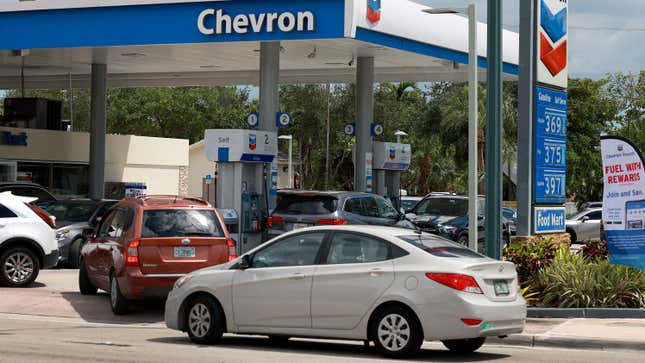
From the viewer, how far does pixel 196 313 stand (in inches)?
531

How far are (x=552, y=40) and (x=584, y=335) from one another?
805 cm

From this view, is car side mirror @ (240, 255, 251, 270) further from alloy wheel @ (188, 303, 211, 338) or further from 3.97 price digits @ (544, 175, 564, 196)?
3.97 price digits @ (544, 175, 564, 196)

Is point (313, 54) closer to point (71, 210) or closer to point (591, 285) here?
point (71, 210)

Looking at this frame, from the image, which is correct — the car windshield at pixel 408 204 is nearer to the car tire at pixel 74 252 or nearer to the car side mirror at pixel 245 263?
the car tire at pixel 74 252

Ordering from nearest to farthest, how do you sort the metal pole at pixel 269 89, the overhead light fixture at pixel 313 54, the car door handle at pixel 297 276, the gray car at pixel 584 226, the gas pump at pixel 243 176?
the car door handle at pixel 297 276 → the gas pump at pixel 243 176 → the metal pole at pixel 269 89 → the overhead light fixture at pixel 313 54 → the gray car at pixel 584 226

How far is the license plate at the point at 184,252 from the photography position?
16188 mm

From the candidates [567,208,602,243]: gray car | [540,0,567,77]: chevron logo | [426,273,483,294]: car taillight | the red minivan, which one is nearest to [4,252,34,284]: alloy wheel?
the red minivan

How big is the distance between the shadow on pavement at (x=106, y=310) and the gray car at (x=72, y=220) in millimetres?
4851

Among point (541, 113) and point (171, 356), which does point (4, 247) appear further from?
A: point (541, 113)

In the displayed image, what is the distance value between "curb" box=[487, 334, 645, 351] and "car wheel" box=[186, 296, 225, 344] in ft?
11.4

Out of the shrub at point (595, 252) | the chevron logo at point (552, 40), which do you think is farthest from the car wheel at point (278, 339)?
the chevron logo at point (552, 40)

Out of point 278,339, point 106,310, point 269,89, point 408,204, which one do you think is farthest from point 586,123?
point 278,339

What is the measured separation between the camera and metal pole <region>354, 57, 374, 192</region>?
104ft

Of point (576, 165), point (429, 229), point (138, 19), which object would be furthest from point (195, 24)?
point (576, 165)
